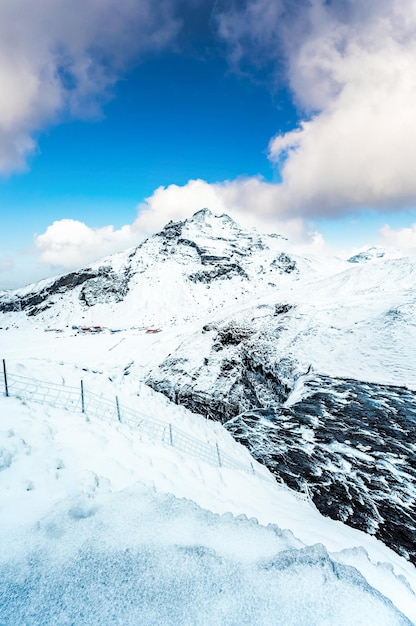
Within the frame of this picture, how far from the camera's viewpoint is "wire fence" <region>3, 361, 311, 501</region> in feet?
35.5

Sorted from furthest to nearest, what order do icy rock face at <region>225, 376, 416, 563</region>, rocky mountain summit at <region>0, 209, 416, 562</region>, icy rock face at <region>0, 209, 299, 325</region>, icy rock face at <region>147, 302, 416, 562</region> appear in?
icy rock face at <region>0, 209, 299, 325</region>, rocky mountain summit at <region>0, 209, 416, 562</region>, icy rock face at <region>147, 302, 416, 562</region>, icy rock face at <region>225, 376, 416, 563</region>

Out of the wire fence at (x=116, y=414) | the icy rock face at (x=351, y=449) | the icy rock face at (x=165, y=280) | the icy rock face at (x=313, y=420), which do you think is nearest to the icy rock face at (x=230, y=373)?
the icy rock face at (x=313, y=420)

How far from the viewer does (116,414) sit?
1274 centimetres

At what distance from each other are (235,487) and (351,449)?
536 cm

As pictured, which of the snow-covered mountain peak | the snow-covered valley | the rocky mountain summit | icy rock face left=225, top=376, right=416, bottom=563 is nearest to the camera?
the snow-covered valley

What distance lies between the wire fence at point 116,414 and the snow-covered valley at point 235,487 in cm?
44

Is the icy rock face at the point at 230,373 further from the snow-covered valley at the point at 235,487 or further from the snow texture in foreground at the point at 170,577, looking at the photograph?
the snow texture in foreground at the point at 170,577

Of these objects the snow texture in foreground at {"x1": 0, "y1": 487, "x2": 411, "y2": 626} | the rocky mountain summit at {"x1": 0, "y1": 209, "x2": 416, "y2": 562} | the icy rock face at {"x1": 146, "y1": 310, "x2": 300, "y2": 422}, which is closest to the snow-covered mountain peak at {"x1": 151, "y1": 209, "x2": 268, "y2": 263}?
the rocky mountain summit at {"x1": 0, "y1": 209, "x2": 416, "y2": 562}

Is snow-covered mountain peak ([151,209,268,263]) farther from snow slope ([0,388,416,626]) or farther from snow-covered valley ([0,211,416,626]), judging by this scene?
snow slope ([0,388,416,626])

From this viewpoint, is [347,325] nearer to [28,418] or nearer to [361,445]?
[361,445]

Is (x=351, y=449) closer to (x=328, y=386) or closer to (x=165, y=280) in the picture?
(x=328, y=386)

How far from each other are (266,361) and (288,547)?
17515 millimetres

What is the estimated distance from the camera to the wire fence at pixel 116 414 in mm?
10820

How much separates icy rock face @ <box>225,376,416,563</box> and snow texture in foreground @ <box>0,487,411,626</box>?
5826 mm
